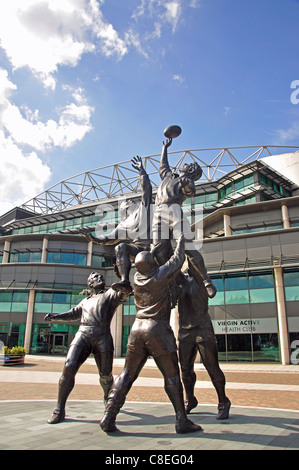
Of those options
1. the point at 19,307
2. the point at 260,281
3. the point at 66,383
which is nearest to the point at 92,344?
the point at 66,383

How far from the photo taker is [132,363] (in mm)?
5113

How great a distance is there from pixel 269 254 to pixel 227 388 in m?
12.9

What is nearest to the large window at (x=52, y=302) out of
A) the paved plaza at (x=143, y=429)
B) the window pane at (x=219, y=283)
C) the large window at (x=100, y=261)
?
the large window at (x=100, y=261)

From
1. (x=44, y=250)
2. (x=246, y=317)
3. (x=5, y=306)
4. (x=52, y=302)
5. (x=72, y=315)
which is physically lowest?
(x=72, y=315)

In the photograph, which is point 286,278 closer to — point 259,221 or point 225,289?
point 225,289

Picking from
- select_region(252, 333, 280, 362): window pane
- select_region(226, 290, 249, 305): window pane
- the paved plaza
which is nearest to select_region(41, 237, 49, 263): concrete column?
select_region(226, 290, 249, 305): window pane

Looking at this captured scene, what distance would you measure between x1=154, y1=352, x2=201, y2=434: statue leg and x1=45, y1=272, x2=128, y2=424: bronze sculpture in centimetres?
145

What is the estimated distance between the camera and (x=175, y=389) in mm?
4898

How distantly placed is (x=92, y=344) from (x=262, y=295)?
19.1 meters

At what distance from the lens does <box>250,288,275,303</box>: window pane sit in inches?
901

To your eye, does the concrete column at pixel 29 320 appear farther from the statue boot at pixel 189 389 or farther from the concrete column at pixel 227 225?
the statue boot at pixel 189 389

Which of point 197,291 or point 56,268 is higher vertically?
point 56,268

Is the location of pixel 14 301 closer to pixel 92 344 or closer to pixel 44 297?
pixel 44 297
